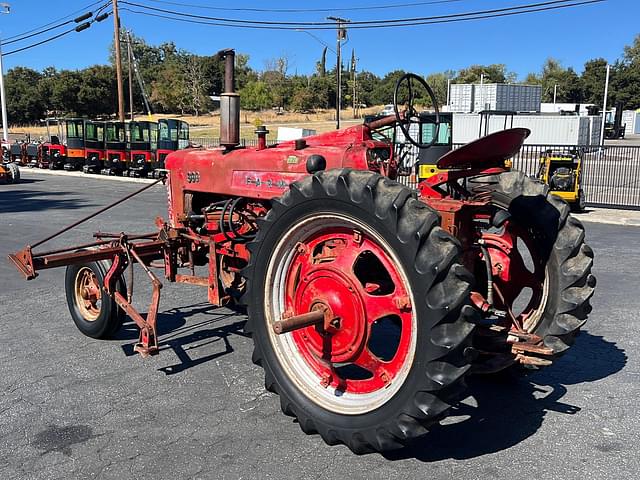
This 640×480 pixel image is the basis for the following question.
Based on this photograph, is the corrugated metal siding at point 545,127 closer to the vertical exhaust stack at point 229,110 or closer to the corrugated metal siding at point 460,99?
the corrugated metal siding at point 460,99

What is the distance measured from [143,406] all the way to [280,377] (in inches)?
44.5

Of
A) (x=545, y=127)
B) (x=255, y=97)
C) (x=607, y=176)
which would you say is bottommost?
(x=607, y=176)

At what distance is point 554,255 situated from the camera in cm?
398

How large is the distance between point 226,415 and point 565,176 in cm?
1261

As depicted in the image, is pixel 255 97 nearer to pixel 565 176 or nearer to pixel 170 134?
pixel 170 134

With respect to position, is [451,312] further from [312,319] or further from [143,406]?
[143,406]

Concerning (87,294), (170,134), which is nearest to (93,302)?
(87,294)

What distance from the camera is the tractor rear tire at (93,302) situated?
17.4 feet

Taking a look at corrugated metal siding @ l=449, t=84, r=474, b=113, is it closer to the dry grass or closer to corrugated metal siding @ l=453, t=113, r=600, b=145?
corrugated metal siding @ l=453, t=113, r=600, b=145

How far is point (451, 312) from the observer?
2.93 m

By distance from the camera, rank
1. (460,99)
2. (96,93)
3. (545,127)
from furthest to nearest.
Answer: (96,93) < (460,99) < (545,127)

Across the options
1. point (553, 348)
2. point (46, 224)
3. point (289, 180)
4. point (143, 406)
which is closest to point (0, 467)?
point (143, 406)

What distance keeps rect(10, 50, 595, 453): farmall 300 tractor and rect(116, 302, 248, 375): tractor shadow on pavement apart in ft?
1.73

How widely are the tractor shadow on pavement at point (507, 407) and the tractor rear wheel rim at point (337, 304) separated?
0.53 m
